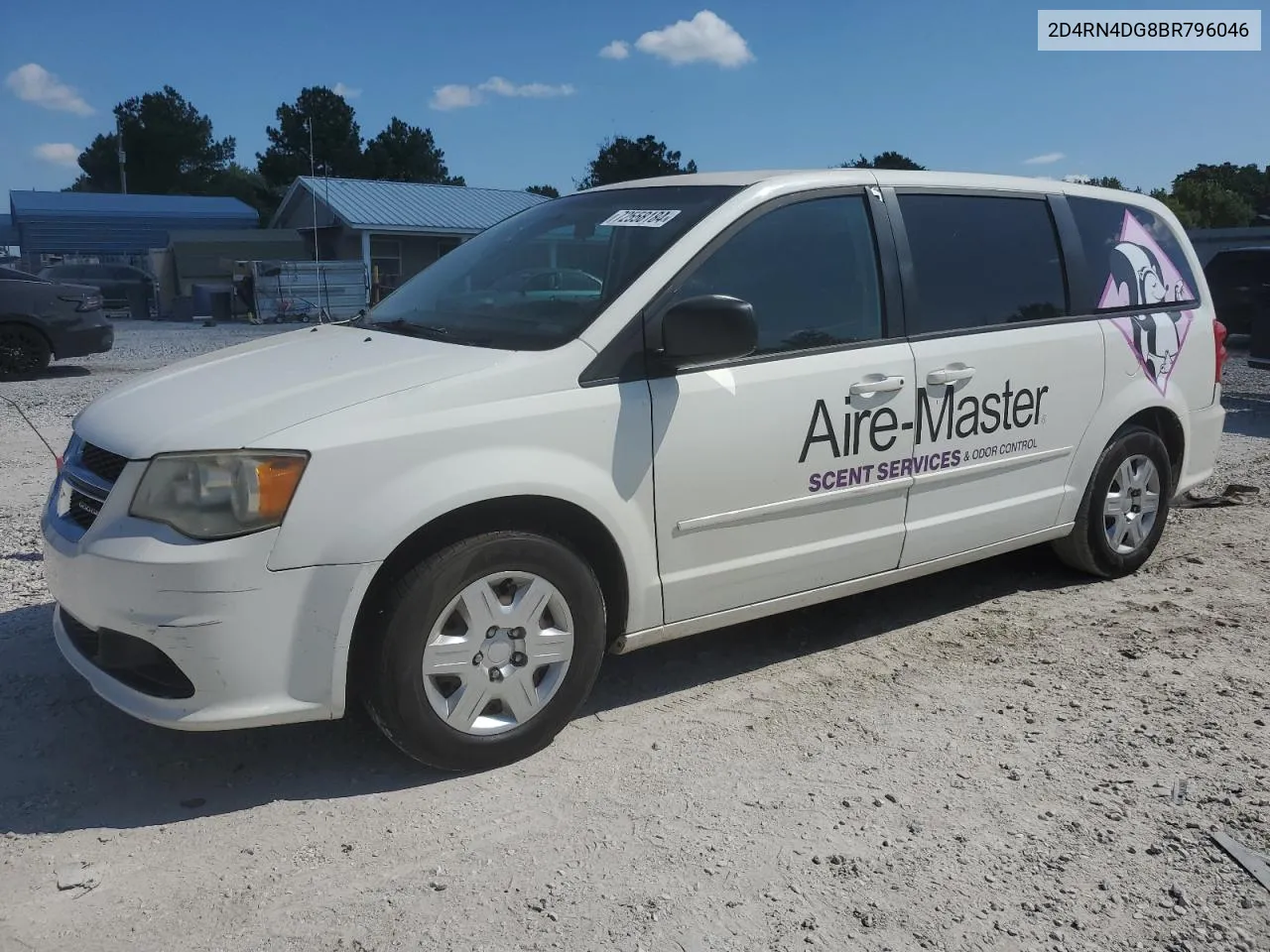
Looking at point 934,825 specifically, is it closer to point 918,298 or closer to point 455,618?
point 455,618

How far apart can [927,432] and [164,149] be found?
91.8 meters

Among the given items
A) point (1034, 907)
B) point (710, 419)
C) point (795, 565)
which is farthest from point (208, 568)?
point (1034, 907)

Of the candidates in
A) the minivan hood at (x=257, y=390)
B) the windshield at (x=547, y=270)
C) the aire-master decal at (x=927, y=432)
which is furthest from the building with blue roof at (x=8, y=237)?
the aire-master decal at (x=927, y=432)

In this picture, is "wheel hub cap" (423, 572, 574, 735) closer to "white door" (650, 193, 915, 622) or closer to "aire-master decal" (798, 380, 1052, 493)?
"white door" (650, 193, 915, 622)

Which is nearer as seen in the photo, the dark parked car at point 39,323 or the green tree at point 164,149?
the dark parked car at point 39,323

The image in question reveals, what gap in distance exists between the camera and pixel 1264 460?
8.50 m

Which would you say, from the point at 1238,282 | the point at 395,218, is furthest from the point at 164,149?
the point at 1238,282

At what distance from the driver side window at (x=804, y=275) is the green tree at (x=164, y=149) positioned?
287 ft

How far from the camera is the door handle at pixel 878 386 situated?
3.99 meters

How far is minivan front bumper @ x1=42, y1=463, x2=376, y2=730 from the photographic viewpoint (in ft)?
9.68

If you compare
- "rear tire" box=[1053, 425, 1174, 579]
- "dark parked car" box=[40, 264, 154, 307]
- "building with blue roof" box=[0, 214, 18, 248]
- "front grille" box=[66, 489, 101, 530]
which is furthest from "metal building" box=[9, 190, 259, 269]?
"rear tire" box=[1053, 425, 1174, 579]

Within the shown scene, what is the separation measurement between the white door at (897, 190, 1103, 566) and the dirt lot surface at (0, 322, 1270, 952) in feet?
1.82

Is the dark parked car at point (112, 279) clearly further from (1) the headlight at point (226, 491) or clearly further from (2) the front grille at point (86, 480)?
(1) the headlight at point (226, 491)

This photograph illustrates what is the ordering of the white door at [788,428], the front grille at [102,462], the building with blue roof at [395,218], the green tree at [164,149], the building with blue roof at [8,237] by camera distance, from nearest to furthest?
Result: the front grille at [102,462], the white door at [788,428], the building with blue roof at [395,218], the building with blue roof at [8,237], the green tree at [164,149]
